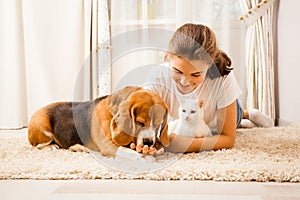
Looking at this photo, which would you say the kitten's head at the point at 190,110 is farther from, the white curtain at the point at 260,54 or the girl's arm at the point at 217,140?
the white curtain at the point at 260,54

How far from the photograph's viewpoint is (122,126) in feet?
3.91

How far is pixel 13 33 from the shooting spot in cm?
271

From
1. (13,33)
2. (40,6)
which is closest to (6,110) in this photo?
(13,33)

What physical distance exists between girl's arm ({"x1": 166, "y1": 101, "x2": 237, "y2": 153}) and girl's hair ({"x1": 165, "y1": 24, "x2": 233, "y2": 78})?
166 mm

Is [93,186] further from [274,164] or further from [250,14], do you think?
[250,14]

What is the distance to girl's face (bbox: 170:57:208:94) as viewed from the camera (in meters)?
1.36

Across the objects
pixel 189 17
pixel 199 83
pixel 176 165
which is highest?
pixel 189 17

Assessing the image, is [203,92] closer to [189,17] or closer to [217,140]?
[217,140]

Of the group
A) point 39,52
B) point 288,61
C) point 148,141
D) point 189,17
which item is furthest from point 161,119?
point 39,52

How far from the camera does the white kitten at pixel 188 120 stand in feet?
4.72

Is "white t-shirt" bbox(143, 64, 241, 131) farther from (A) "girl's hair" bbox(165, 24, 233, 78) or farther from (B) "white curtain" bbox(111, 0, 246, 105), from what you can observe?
(B) "white curtain" bbox(111, 0, 246, 105)

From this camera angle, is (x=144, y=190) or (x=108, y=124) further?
(x=108, y=124)

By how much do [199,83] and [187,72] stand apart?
0.29 feet

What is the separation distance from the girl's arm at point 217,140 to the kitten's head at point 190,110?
8 cm
